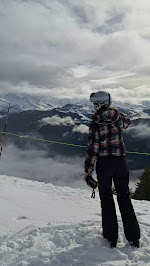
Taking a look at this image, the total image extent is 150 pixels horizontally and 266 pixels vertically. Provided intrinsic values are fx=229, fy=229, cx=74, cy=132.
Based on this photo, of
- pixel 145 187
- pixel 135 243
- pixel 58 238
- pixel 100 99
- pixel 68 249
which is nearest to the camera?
pixel 68 249

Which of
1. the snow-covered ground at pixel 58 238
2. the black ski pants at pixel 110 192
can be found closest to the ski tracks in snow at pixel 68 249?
the snow-covered ground at pixel 58 238

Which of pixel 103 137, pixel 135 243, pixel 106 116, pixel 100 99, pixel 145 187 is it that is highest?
pixel 100 99

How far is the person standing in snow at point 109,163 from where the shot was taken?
3572 millimetres

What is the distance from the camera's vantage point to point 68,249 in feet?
11.2

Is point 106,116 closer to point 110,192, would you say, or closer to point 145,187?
point 110,192

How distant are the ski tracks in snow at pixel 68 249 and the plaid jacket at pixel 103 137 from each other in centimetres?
116

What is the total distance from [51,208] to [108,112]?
386 cm

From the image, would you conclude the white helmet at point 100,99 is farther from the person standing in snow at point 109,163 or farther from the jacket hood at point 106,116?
the jacket hood at point 106,116

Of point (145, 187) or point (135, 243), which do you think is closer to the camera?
point (135, 243)

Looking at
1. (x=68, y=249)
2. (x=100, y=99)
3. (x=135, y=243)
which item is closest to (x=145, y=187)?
(x=135, y=243)

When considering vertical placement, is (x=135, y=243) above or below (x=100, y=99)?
below

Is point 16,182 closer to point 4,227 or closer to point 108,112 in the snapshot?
point 4,227

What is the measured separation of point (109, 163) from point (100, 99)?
1021 mm

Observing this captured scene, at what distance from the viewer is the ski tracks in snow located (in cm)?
306
